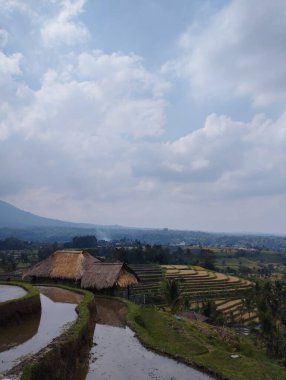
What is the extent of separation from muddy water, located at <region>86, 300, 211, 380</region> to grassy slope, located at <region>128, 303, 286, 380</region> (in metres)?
0.42

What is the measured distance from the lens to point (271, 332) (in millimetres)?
34094

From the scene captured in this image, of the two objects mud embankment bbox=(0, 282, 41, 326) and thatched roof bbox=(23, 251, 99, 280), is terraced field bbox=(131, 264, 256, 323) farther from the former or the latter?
mud embankment bbox=(0, 282, 41, 326)

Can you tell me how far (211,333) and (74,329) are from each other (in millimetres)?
8662

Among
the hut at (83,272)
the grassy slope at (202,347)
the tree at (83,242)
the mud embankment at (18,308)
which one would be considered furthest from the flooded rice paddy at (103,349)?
the tree at (83,242)

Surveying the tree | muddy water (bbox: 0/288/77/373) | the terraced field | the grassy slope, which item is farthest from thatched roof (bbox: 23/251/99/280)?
the tree

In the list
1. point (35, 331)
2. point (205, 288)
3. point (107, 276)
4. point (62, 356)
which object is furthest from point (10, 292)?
point (205, 288)

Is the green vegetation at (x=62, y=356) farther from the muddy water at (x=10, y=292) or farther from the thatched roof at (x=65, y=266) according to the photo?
the thatched roof at (x=65, y=266)

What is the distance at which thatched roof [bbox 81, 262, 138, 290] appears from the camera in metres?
25.9

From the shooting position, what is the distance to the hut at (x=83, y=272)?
26.2m

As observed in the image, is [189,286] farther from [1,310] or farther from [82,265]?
[1,310]

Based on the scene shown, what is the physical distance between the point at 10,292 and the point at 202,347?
10601mm

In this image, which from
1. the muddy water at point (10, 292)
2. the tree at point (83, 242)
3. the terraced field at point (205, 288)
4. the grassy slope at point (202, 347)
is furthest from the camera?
the tree at point (83, 242)

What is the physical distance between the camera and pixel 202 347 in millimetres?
15023

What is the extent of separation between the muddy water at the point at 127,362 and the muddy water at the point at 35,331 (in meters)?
1.58
